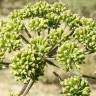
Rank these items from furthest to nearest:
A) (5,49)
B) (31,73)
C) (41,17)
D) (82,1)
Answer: (82,1), (41,17), (5,49), (31,73)

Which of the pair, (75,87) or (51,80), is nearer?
(75,87)

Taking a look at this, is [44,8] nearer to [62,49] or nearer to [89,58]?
[62,49]

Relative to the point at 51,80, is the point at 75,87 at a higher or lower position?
higher

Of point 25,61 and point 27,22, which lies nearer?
point 25,61

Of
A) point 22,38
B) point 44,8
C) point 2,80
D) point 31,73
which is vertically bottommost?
point 2,80

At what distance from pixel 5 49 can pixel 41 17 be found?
51.5 inches

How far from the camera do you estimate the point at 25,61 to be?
24.8 feet

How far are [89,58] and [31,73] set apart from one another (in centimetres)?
855

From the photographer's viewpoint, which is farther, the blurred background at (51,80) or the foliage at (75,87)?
the blurred background at (51,80)

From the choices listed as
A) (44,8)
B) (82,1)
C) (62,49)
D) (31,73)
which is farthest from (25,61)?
(82,1)

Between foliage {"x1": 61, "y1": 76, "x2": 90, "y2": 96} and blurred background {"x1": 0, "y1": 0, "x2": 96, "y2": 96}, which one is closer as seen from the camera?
foliage {"x1": 61, "y1": 76, "x2": 90, "y2": 96}

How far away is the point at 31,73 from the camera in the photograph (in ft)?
24.6

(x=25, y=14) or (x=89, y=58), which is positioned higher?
(x=25, y=14)

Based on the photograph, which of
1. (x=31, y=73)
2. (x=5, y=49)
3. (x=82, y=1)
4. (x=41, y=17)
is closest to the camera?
(x=31, y=73)
